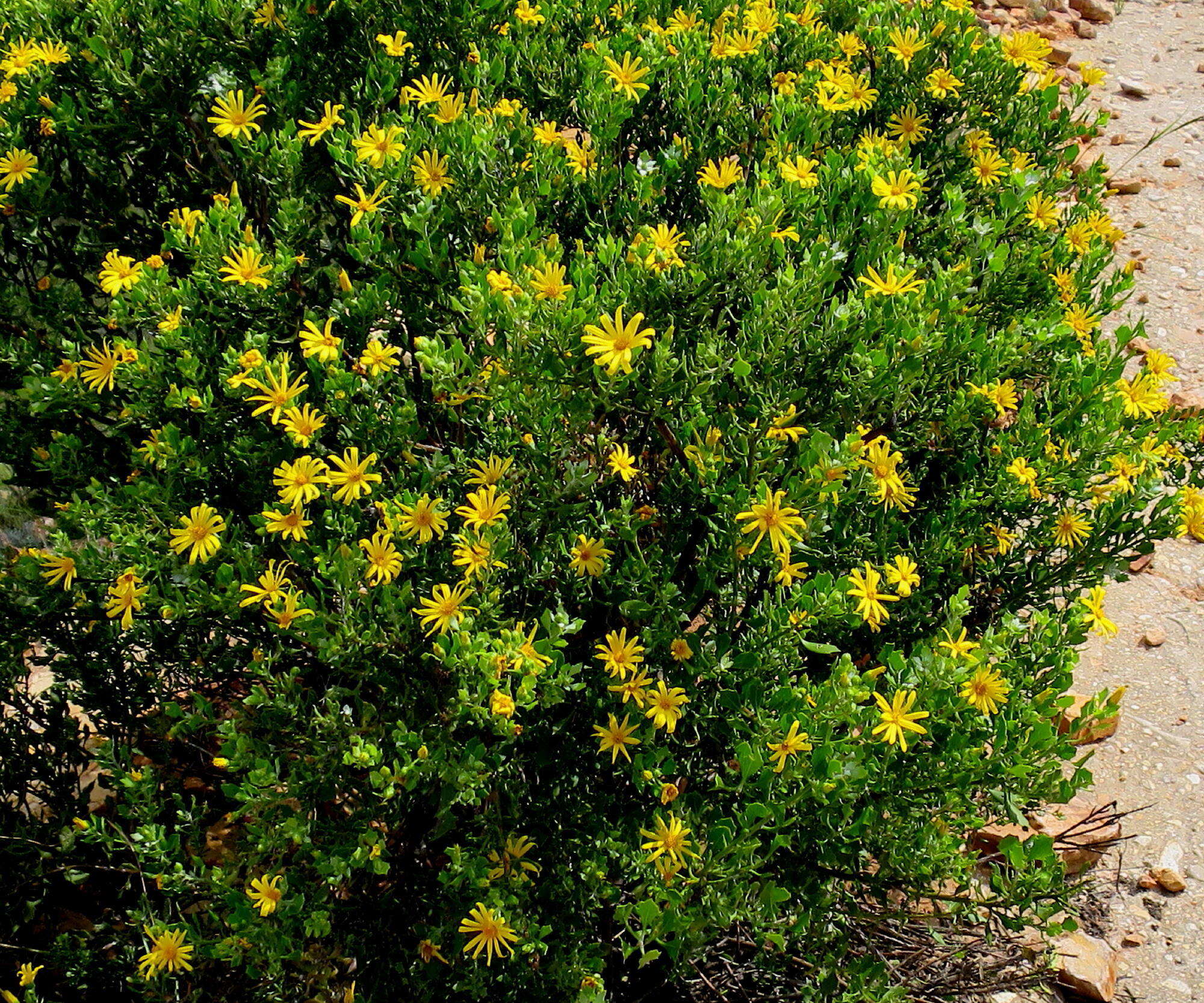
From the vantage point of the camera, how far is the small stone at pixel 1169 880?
288 cm

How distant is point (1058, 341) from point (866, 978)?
1483 millimetres

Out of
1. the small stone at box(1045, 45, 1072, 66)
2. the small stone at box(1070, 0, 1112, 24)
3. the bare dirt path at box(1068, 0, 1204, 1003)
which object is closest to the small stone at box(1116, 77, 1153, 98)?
the bare dirt path at box(1068, 0, 1204, 1003)

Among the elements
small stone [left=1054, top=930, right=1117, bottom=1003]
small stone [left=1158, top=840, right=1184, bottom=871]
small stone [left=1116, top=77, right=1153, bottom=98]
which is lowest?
small stone [left=1158, top=840, right=1184, bottom=871]

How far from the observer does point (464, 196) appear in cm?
238

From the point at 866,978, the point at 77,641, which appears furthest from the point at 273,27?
the point at 866,978

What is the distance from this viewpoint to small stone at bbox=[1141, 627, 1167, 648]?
3.56 meters

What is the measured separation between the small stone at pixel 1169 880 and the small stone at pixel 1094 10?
566cm

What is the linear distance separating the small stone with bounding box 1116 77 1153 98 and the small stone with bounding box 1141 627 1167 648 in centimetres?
385

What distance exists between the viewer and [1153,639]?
3.55 meters

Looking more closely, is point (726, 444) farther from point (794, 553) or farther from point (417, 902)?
point (417, 902)

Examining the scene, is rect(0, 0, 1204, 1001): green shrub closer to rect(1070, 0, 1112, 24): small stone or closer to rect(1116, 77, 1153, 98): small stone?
rect(1116, 77, 1153, 98): small stone

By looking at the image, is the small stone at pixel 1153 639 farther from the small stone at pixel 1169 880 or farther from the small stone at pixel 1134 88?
the small stone at pixel 1134 88

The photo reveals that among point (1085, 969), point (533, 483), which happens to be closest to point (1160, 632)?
point (1085, 969)

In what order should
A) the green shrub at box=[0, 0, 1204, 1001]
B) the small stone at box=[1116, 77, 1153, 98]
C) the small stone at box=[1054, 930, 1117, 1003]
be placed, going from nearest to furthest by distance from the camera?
the green shrub at box=[0, 0, 1204, 1001] → the small stone at box=[1054, 930, 1117, 1003] → the small stone at box=[1116, 77, 1153, 98]
